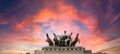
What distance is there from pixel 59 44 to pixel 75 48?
337cm

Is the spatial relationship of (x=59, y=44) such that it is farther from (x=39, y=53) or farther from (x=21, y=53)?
(x=21, y=53)

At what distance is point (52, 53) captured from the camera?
5753cm

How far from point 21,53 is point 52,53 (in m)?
9.00

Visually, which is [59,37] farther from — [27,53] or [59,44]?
[27,53]

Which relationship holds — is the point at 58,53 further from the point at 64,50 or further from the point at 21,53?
the point at 21,53

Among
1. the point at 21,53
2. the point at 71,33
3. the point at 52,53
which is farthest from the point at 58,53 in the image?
the point at 21,53

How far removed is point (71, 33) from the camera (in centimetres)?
5975

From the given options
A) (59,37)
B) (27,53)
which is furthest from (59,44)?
(27,53)

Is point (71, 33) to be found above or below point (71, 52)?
above

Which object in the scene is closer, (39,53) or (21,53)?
(39,53)

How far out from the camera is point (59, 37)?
5950 centimetres

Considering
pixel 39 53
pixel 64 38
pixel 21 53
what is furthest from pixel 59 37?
pixel 21 53

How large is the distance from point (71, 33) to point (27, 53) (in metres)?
10.0

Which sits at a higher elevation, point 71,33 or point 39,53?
point 71,33
